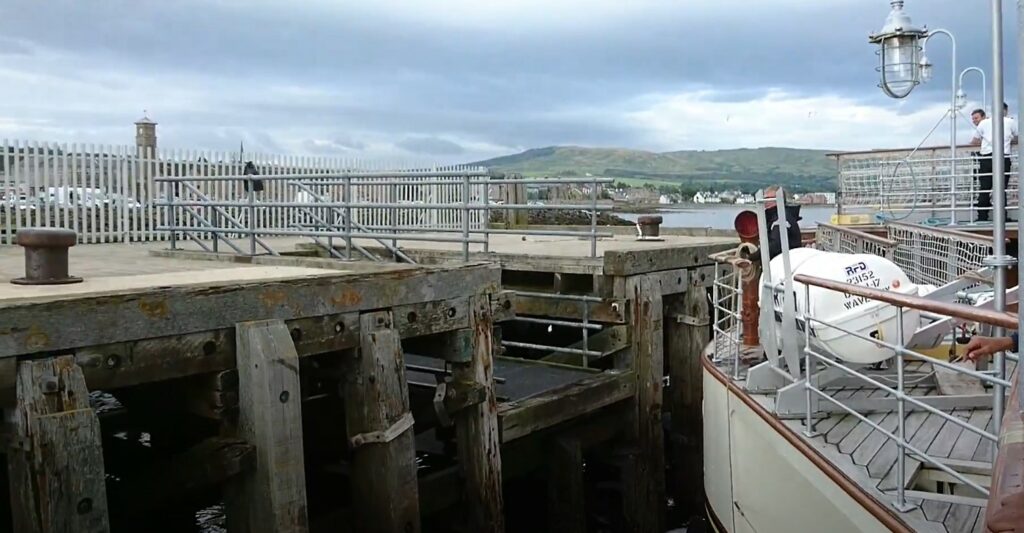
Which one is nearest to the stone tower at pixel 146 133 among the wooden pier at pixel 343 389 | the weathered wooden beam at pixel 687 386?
the wooden pier at pixel 343 389

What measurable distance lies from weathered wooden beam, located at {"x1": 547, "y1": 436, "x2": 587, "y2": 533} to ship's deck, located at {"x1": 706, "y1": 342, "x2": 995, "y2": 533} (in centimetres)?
305

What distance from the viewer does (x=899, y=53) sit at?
8781 mm

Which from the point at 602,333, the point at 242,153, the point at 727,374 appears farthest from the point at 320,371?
the point at 242,153

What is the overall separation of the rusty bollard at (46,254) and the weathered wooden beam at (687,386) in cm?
633

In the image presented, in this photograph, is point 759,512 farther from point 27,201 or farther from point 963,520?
point 27,201

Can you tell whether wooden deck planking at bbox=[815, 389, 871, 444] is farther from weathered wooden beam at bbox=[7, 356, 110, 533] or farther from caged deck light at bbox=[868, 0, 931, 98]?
caged deck light at bbox=[868, 0, 931, 98]

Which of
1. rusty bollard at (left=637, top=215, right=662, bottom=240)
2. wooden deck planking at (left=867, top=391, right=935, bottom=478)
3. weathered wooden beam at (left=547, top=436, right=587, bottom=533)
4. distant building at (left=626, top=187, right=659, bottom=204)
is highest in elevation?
distant building at (left=626, top=187, right=659, bottom=204)

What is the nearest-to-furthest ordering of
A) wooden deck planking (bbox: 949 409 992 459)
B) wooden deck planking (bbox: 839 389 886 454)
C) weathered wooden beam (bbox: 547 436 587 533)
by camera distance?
wooden deck planking (bbox: 949 409 992 459) < wooden deck planking (bbox: 839 389 886 454) < weathered wooden beam (bbox: 547 436 587 533)

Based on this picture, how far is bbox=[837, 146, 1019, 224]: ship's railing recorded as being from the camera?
12469mm

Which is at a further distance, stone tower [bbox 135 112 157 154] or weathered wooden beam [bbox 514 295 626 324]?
stone tower [bbox 135 112 157 154]

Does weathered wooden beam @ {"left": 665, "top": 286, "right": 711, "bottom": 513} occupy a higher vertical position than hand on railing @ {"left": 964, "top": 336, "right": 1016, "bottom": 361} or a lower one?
lower

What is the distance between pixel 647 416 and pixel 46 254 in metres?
5.92

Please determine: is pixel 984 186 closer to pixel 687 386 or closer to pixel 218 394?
pixel 687 386

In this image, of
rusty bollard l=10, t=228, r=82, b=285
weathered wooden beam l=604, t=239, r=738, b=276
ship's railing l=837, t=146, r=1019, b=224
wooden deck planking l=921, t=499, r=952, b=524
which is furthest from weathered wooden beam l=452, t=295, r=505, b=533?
ship's railing l=837, t=146, r=1019, b=224
